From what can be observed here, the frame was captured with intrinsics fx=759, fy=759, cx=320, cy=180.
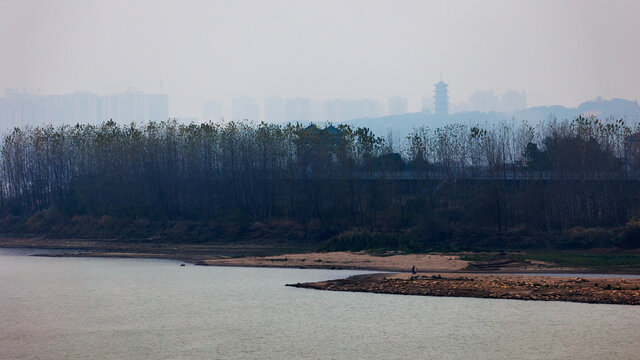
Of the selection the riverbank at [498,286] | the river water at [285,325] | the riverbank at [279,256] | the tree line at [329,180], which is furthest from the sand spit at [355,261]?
the river water at [285,325]

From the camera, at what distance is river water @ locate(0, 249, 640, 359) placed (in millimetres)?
25531

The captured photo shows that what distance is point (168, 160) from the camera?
7838cm

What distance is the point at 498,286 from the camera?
3462cm

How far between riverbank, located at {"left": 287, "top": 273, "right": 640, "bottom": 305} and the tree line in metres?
15.0

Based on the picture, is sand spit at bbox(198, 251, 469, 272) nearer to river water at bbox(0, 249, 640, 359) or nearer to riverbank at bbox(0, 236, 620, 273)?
riverbank at bbox(0, 236, 620, 273)

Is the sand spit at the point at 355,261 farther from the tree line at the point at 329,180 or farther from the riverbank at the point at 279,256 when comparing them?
the tree line at the point at 329,180

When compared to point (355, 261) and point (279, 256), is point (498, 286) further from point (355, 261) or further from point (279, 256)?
point (279, 256)

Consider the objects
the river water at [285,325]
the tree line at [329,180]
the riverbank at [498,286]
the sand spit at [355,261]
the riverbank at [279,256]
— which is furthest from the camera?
the tree line at [329,180]

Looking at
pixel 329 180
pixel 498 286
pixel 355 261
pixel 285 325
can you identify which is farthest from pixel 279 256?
pixel 285 325

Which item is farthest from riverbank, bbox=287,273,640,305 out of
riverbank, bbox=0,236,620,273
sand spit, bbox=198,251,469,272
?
riverbank, bbox=0,236,620,273

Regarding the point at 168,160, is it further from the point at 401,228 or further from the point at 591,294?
the point at 591,294

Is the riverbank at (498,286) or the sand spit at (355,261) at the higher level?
the sand spit at (355,261)

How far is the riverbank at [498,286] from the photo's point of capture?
3194cm

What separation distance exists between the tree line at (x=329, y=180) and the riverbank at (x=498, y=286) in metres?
15.0
